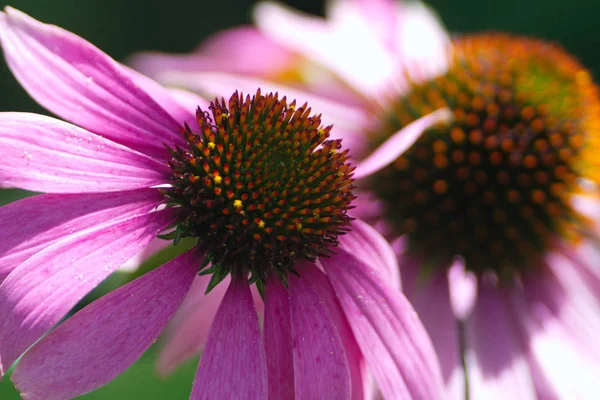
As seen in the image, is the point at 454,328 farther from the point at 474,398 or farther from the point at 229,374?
the point at 229,374

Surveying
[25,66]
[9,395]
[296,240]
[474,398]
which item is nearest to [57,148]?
[25,66]

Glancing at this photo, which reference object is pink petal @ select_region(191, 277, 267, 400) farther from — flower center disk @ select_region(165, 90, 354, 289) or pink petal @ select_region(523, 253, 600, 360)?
pink petal @ select_region(523, 253, 600, 360)

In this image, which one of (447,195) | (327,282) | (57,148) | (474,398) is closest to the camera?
(57,148)

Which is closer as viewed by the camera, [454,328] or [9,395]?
[9,395]

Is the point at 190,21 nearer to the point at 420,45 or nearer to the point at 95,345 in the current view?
the point at 420,45

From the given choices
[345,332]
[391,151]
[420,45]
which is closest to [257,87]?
[391,151]

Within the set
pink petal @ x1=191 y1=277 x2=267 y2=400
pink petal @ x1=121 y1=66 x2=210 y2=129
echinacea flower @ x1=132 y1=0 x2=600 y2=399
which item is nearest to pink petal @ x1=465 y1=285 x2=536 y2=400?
echinacea flower @ x1=132 y1=0 x2=600 y2=399

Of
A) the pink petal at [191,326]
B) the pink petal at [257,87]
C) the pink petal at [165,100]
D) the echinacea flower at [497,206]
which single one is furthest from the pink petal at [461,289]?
the pink petal at [165,100]
